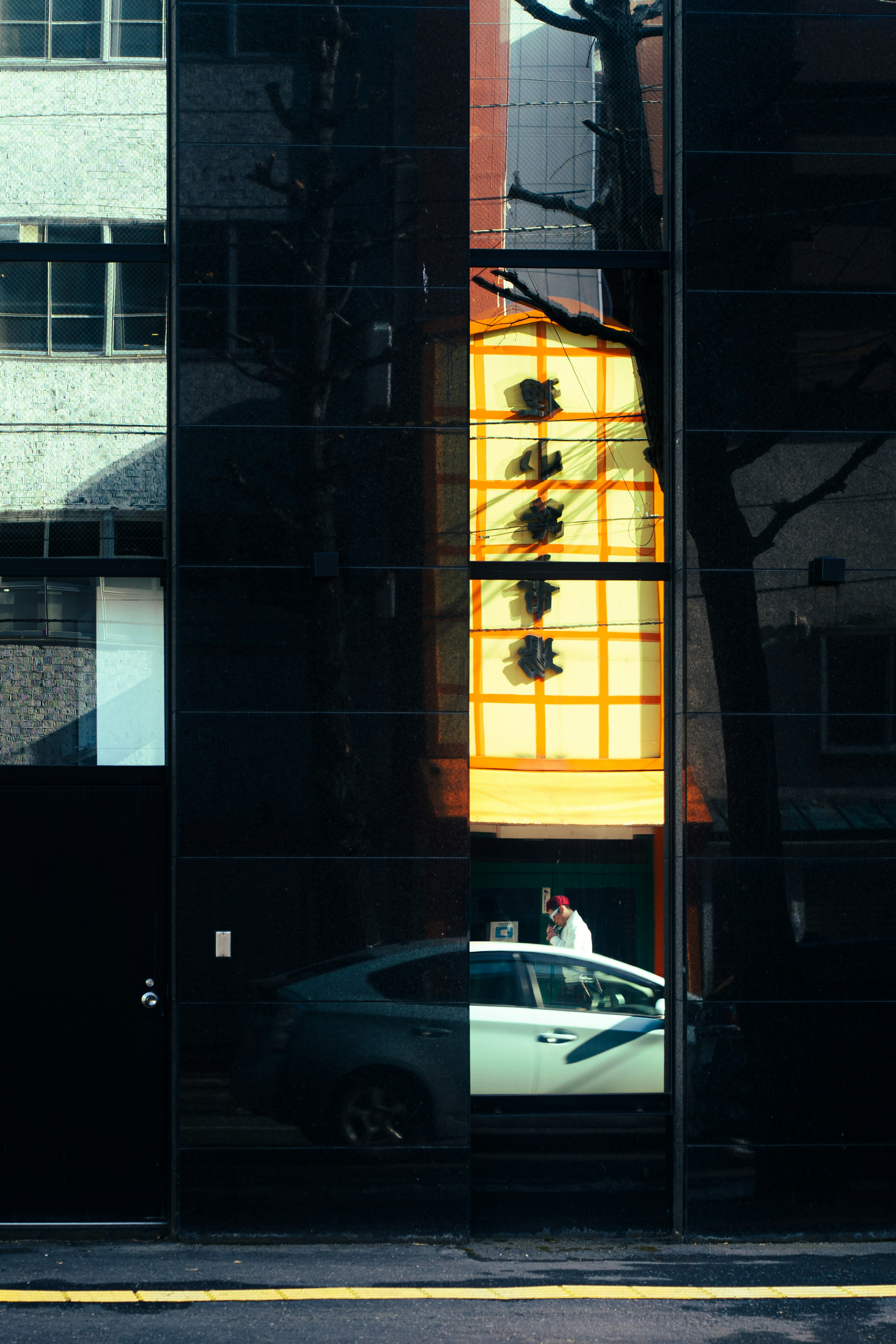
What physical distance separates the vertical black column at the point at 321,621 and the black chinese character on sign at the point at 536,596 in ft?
1.51

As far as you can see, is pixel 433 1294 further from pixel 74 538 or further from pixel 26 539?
pixel 26 539

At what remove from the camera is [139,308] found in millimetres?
6441

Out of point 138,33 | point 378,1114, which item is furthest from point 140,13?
point 378,1114

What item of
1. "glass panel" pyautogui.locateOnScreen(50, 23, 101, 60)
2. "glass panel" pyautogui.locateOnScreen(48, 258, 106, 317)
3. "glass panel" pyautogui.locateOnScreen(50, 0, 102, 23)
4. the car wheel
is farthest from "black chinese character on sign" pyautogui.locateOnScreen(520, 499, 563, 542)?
"glass panel" pyautogui.locateOnScreen(50, 0, 102, 23)

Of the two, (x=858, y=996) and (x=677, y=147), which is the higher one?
(x=677, y=147)

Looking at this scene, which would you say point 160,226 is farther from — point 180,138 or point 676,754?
point 676,754

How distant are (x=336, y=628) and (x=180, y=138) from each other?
9.37 ft

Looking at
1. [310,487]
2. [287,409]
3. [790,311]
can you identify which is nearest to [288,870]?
[310,487]

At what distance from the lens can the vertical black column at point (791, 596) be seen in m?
6.14

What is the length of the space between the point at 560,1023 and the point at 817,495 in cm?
330

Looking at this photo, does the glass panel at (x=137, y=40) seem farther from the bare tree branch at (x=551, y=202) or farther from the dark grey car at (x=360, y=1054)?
the dark grey car at (x=360, y=1054)

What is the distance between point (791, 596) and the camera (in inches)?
249

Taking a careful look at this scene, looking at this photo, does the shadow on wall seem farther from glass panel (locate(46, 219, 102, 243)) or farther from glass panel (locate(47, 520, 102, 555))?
glass panel (locate(46, 219, 102, 243))

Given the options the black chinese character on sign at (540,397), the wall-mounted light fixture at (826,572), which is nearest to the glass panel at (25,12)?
the black chinese character on sign at (540,397)
